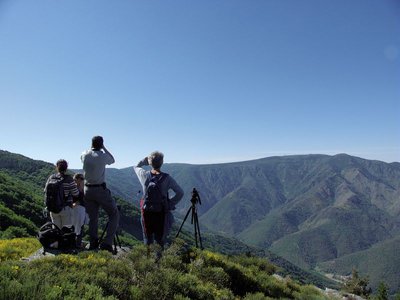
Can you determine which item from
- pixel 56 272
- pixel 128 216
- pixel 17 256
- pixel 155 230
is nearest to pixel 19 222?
pixel 17 256

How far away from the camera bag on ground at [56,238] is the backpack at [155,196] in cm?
201

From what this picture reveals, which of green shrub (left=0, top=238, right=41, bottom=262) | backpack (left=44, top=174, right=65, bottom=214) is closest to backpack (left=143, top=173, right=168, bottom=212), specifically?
backpack (left=44, top=174, right=65, bottom=214)

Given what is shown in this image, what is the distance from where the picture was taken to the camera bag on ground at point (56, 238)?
8672 millimetres

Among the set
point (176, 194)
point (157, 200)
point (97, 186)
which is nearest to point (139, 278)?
point (157, 200)

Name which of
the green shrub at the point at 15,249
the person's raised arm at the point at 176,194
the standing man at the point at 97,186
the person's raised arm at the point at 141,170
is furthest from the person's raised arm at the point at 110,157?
the green shrub at the point at 15,249

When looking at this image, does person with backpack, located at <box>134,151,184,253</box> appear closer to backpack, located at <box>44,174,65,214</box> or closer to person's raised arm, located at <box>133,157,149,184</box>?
person's raised arm, located at <box>133,157,149,184</box>

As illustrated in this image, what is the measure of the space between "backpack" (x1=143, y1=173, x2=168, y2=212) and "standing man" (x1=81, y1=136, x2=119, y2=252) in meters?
1.22

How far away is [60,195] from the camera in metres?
9.16

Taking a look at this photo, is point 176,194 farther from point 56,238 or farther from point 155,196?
point 56,238

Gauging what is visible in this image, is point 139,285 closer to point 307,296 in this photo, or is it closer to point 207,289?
point 207,289

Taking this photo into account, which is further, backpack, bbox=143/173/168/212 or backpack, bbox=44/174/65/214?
backpack, bbox=44/174/65/214

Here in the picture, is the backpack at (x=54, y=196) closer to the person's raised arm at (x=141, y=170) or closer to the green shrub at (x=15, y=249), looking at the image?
the green shrub at (x=15, y=249)

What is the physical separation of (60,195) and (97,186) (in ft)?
3.06

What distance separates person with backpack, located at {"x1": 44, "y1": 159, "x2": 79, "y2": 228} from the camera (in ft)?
29.9
